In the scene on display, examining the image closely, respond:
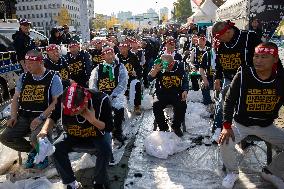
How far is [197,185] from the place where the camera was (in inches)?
178

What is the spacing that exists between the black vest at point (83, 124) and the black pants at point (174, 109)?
2.20 meters

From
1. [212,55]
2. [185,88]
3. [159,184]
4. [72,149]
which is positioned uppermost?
[212,55]

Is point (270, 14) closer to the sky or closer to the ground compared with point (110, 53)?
closer to the sky

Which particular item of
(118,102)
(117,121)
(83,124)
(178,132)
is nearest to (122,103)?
(118,102)

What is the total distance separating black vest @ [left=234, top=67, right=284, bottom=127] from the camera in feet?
13.6

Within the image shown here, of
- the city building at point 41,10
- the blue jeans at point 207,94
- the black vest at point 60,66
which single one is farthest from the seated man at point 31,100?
the city building at point 41,10

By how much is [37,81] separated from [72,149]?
130cm

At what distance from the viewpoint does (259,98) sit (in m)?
4.20

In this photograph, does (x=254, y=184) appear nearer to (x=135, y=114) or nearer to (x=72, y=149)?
(x=72, y=149)

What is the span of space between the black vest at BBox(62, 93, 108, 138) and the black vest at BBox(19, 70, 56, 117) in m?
0.88

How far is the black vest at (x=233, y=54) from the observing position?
206 inches

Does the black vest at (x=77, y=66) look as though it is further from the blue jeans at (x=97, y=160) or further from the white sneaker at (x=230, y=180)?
the white sneaker at (x=230, y=180)

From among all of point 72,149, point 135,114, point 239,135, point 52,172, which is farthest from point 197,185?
point 135,114

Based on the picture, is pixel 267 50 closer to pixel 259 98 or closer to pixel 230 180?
pixel 259 98
